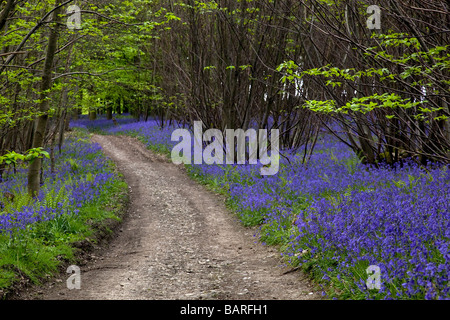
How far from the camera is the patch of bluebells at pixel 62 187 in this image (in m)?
7.33

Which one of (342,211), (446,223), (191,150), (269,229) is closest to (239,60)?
(191,150)

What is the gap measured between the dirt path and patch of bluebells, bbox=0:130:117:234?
1.29 meters

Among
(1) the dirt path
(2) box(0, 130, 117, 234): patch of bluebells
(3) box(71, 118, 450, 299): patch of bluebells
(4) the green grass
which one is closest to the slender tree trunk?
(2) box(0, 130, 117, 234): patch of bluebells

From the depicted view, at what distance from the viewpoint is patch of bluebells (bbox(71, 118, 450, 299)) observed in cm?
461

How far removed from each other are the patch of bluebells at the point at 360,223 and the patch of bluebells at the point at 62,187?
423cm

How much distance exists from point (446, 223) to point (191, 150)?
51.4 feet

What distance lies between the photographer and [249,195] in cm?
1116

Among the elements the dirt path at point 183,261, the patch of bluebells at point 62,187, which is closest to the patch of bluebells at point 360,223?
the dirt path at point 183,261

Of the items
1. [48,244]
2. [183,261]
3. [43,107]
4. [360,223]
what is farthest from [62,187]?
[360,223]

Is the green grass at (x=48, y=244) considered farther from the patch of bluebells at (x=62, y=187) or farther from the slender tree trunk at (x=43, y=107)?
the slender tree trunk at (x=43, y=107)

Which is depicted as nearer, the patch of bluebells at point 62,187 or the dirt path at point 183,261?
the dirt path at point 183,261

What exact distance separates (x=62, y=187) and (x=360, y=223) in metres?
6.85
